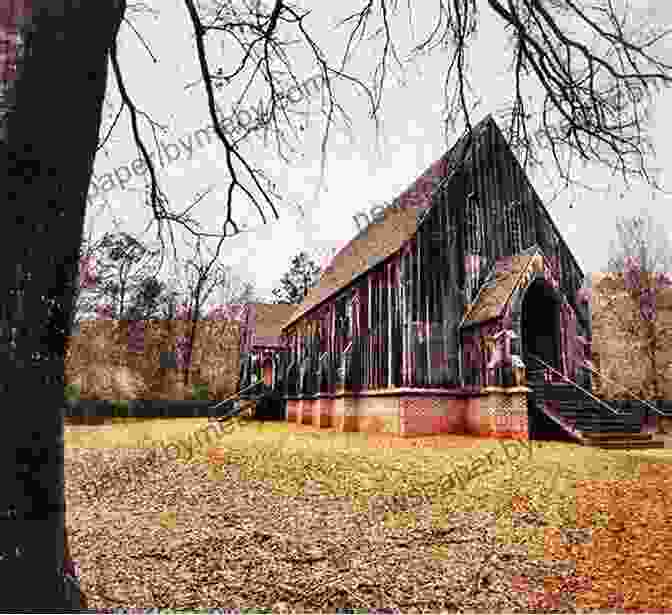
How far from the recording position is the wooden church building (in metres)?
15.8

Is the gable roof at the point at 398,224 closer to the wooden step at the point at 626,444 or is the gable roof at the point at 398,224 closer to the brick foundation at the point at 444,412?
the brick foundation at the point at 444,412

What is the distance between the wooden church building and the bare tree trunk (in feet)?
45.3

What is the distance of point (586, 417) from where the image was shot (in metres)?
15.1

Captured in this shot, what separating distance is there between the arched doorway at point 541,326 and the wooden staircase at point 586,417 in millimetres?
775

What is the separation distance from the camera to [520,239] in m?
18.8

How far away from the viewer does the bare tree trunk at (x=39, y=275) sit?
8.04 feet

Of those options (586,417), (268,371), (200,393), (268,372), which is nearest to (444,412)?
(586,417)

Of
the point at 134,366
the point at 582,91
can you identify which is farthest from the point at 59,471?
the point at 134,366

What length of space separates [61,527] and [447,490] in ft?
23.5

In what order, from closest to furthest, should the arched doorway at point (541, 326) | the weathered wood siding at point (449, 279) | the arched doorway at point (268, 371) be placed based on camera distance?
the weathered wood siding at point (449, 279)
the arched doorway at point (541, 326)
the arched doorway at point (268, 371)

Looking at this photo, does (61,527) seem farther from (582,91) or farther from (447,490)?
(447,490)

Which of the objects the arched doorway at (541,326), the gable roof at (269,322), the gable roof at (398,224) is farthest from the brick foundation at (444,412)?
the gable roof at (269,322)

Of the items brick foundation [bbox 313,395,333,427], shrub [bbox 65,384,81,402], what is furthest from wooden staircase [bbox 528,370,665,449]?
shrub [bbox 65,384,81,402]

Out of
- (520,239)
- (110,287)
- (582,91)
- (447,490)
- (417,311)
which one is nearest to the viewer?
(582,91)
